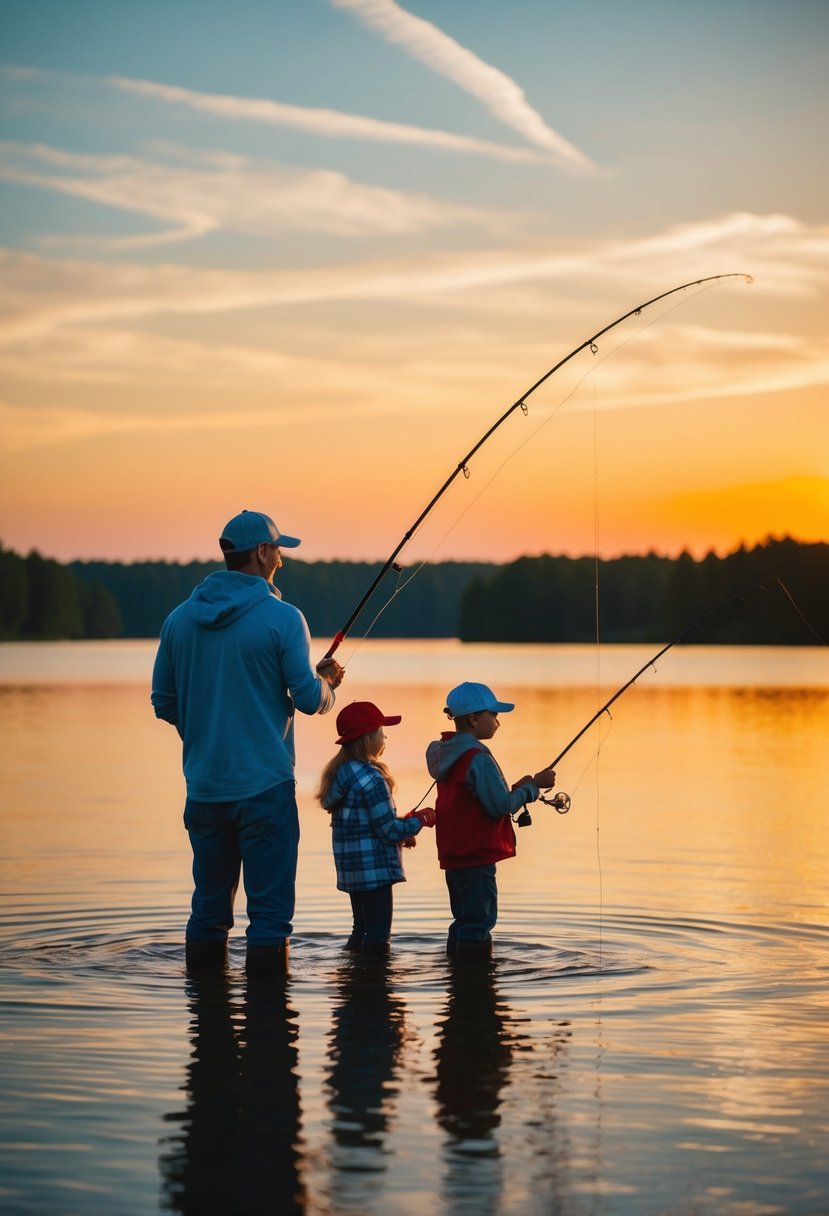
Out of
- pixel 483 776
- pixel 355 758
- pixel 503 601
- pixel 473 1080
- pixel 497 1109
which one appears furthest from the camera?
pixel 503 601

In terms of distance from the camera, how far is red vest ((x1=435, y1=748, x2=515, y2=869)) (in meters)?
7.24

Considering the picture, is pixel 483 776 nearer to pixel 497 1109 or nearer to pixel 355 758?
pixel 355 758

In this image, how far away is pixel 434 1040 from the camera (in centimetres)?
585

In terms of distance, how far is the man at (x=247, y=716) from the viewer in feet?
21.1

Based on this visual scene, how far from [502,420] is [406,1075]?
157 inches

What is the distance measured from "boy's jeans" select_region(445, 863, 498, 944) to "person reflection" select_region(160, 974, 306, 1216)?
103 centimetres

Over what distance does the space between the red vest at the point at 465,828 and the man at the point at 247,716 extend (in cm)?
90

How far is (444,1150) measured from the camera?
14.7 ft

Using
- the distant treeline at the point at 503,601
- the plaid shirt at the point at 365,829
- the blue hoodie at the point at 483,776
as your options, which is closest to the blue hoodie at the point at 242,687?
the plaid shirt at the point at 365,829

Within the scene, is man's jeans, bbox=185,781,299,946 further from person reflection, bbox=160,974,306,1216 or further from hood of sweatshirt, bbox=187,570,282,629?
hood of sweatshirt, bbox=187,570,282,629

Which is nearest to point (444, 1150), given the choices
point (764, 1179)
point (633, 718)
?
point (764, 1179)

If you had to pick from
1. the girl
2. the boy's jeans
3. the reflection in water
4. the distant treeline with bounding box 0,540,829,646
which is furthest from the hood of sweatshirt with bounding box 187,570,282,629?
the distant treeline with bounding box 0,540,829,646

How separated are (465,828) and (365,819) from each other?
1.40ft

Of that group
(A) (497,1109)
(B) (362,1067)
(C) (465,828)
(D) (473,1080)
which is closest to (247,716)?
(C) (465,828)
